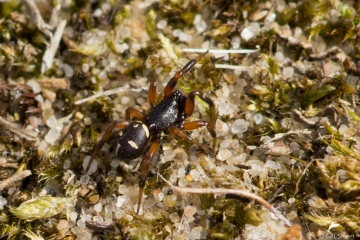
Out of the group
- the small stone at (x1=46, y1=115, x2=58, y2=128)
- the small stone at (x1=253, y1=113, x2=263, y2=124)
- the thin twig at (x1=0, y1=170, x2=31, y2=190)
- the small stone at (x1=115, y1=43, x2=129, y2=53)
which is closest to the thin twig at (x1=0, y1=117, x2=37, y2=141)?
the small stone at (x1=46, y1=115, x2=58, y2=128)

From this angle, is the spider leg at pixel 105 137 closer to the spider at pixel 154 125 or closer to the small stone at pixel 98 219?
the spider at pixel 154 125

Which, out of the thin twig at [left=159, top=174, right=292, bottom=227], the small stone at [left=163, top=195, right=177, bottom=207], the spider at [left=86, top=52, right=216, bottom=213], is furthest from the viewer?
the spider at [left=86, top=52, right=216, bottom=213]

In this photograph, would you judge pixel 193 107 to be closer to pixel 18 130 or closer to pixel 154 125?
pixel 154 125

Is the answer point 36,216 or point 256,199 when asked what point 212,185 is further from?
point 36,216

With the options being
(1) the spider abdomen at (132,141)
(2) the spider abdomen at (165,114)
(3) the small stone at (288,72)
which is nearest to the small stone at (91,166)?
(1) the spider abdomen at (132,141)

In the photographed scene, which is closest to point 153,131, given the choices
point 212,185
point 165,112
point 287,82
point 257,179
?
point 165,112

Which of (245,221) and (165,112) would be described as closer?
(245,221)

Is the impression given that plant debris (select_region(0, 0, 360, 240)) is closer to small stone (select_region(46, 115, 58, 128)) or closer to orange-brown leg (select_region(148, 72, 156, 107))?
small stone (select_region(46, 115, 58, 128))

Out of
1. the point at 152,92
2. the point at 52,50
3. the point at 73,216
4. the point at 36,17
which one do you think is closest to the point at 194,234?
the point at 73,216
